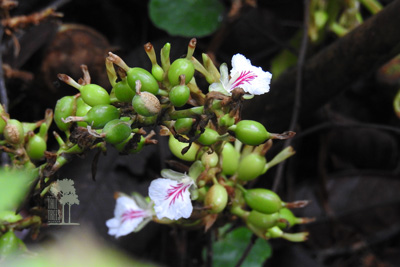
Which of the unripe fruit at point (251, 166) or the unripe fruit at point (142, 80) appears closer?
the unripe fruit at point (142, 80)

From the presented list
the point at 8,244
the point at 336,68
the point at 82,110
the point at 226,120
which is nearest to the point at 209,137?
the point at 226,120

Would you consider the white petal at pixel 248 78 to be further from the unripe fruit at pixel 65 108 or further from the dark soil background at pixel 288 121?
the dark soil background at pixel 288 121

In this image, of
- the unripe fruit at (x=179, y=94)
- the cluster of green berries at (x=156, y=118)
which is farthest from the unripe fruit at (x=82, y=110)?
the unripe fruit at (x=179, y=94)

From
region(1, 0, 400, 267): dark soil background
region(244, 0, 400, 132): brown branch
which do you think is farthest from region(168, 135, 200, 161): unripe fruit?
region(244, 0, 400, 132): brown branch

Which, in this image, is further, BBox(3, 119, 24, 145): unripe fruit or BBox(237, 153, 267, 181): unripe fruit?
BBox(237, 153, 267, 181): unripe fruit

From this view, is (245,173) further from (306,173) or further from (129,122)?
(306,173)

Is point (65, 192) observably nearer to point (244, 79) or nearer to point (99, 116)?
point (99, 116)

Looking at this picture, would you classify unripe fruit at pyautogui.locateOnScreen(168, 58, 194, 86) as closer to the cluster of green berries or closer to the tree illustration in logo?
the cluster of green berries
